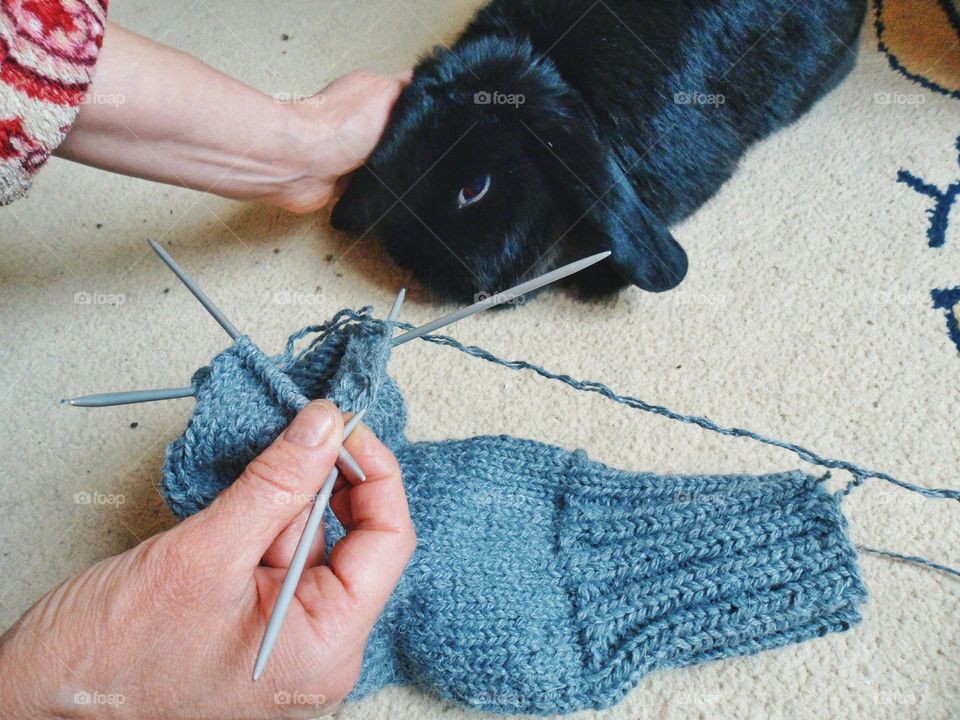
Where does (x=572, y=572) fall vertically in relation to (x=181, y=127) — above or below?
below

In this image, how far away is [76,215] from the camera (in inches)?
40.3

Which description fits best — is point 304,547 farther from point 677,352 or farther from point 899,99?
point 899,99

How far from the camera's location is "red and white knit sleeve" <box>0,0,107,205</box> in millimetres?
610

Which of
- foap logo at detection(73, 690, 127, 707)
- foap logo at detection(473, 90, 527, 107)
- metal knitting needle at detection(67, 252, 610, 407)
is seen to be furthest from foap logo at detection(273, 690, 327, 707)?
foap logo at detection(473, 90, 527, 107)

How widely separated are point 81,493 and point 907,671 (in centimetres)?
84

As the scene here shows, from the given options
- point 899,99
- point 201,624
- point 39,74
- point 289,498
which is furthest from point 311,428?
point 899,99

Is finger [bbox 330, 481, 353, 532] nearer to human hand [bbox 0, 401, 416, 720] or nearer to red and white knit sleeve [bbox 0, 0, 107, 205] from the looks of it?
human hand [bbox 0, 401, 416, 720]

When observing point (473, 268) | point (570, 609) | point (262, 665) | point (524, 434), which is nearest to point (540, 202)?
point (473, 268)

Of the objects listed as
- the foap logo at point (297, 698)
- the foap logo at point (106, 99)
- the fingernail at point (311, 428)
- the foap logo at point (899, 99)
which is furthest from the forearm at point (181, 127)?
the foap logo at point (899, 99)

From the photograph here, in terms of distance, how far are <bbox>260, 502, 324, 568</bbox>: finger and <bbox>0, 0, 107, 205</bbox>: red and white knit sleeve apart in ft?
1.28

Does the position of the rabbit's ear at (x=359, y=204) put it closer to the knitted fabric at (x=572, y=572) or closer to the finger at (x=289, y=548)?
the knitted fabric at (x=572, y=572)

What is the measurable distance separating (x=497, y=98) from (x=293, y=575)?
564 millimetres

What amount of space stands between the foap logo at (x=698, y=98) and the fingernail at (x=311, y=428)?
22.1 inches

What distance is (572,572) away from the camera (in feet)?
2.30
